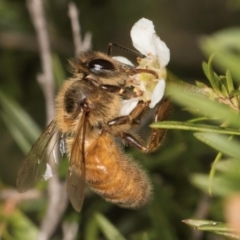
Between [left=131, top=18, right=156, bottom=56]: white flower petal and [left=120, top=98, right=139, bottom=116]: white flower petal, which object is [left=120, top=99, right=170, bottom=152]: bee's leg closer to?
[left=120, top=98, right=139, bottom=116]: white flower petal

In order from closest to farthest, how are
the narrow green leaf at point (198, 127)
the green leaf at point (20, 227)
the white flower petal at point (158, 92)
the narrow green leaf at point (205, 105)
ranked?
1. the narrow green leaf at point (205, 105)
2. the narrow green leaf at point (198, 127)
3. the white flower petal at point (158, 92)
4. the green leaf at point (20, 227)

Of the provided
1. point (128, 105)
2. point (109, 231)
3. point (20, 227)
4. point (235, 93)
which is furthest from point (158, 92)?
point (20, 227)

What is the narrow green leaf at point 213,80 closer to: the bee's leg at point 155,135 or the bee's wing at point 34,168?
the bee's leg at point 155,135

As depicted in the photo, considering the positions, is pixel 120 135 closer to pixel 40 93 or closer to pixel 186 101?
pixel 186 101

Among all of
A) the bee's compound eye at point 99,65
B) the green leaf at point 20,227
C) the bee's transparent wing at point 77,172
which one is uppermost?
the bee's compound eye at point 99,65

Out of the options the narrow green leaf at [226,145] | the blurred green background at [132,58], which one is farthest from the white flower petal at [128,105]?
the narrow green leaf at [226,145]

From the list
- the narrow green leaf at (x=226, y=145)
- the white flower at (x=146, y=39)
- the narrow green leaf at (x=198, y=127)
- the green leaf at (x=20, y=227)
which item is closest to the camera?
the narrow green leaf at (x=226, y=145)

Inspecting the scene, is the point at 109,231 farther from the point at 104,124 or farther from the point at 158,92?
the point at 158,92
